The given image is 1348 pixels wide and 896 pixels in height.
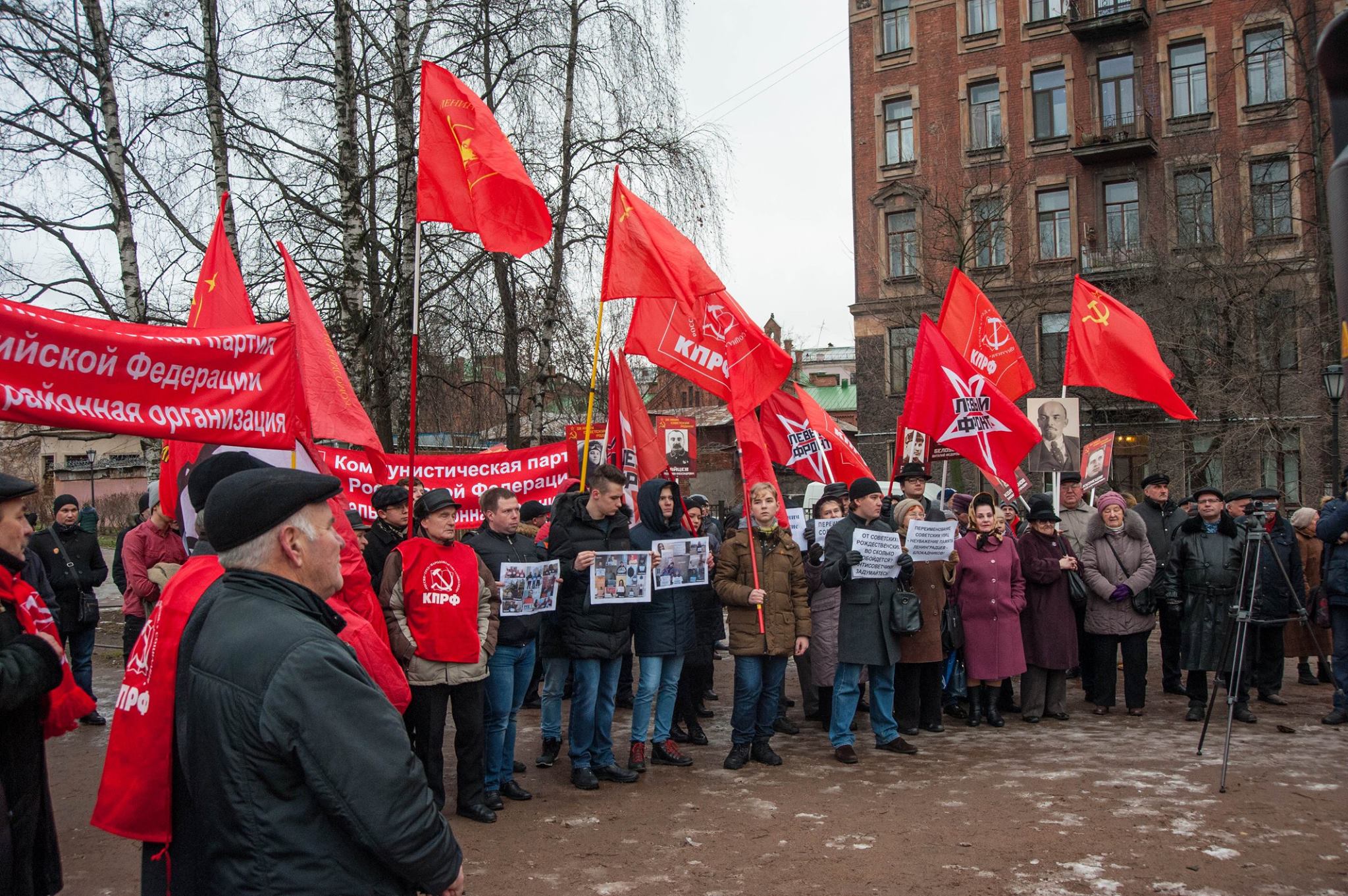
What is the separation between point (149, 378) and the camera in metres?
4.63

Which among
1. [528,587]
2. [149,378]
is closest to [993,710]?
[528,587]

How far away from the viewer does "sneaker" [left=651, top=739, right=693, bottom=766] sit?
751cm

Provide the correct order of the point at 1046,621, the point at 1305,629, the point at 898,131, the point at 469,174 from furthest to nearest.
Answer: the point at 898,131, the point at 1305,629, the point at 1046,621, the point at 469,174

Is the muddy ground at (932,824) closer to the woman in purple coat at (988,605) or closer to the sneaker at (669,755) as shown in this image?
the sneaker at (669,755)

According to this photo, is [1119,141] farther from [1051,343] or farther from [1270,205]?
[1051,343]

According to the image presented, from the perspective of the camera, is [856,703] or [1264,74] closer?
[856,703]

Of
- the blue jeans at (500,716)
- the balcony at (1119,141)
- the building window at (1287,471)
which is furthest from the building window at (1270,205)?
the blue jeans at (500,716)

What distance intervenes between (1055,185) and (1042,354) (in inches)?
218

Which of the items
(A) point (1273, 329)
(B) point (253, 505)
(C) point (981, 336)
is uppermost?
(A) point (1273, 329)

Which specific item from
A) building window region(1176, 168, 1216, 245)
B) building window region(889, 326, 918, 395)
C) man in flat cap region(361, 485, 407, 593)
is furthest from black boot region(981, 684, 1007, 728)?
building window region(889, 326, 918, 395)

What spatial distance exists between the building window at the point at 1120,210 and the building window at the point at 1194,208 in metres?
1.59

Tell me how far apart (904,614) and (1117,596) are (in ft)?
8.21

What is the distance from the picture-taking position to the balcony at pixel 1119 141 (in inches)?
1241

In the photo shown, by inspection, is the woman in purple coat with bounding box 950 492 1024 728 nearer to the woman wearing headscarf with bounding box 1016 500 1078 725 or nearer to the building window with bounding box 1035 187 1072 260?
the woman wearing headscarf with bounding box 1016 500 1078 725
